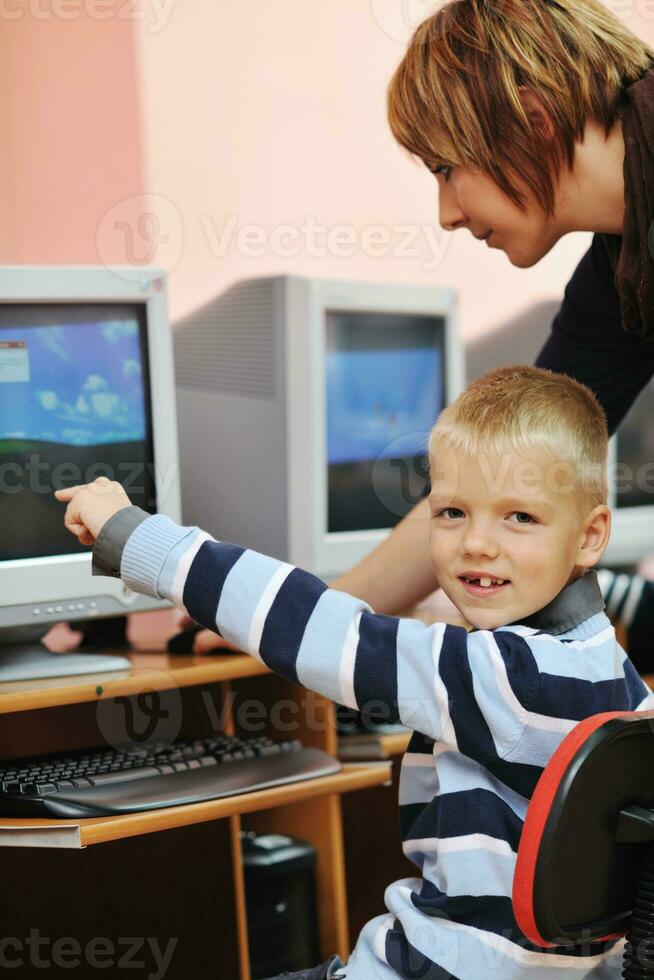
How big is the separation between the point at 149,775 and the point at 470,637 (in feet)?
1.73

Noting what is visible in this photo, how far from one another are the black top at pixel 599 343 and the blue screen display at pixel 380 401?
450mm

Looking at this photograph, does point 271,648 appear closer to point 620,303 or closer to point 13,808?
point 13,808

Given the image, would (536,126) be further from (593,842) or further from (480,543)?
(593,842)

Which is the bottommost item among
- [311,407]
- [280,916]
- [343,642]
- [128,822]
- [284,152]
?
[280,916]

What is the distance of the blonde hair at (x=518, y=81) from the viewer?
120 cm

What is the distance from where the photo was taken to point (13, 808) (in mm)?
1252

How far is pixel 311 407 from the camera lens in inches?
69.0

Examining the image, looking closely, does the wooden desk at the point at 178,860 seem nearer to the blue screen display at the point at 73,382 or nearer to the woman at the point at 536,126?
the blue screen display at the point at 73,382

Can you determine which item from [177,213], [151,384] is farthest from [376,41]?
[151,384]

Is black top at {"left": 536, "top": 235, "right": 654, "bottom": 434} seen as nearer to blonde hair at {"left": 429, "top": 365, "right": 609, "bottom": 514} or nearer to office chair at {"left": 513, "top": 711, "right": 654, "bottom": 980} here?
blonde hair at {"left": 429, "top": 365, "right": 609, "bottom": 514}

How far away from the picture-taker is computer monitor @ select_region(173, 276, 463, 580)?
5.76 ft

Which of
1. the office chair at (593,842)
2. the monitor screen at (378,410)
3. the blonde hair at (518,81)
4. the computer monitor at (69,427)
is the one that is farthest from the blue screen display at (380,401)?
the office chair at (593,842)

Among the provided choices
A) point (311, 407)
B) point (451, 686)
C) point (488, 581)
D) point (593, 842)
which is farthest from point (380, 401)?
point (593, 842)

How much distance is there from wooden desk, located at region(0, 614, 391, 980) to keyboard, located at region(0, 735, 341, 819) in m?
0.13
